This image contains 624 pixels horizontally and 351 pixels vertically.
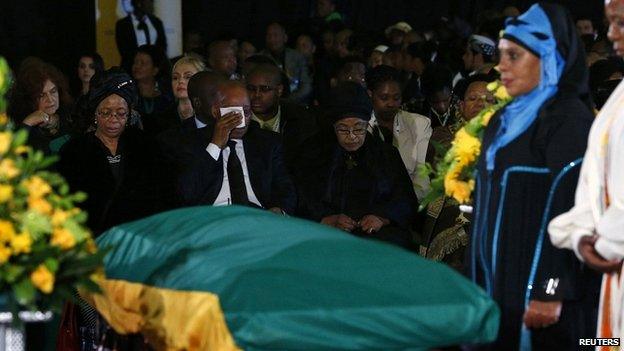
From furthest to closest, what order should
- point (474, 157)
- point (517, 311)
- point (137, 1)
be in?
point (137, 1)
point (474, 157)
point (517, 311)

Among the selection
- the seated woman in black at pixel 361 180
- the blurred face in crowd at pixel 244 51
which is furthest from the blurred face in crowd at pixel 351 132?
the blurred face in crowd at pixel 244 51

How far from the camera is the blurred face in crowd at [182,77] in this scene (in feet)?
33.1

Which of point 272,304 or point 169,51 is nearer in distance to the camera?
point 272,304

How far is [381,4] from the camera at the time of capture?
2022 centimetres

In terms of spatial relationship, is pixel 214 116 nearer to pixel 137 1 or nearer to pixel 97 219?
pixel 97 219

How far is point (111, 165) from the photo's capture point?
781 cm

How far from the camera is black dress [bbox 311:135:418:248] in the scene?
8633 mm

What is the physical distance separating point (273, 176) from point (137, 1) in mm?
5815

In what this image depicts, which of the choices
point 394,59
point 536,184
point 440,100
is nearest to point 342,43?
point 394,59

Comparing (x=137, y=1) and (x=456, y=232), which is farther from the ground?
(x=137, y=1)

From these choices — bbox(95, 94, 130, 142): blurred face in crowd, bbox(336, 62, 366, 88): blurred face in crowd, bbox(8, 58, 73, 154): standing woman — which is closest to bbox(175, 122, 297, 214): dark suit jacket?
bbox(95, 94, 130, 142): blurred face in crowd

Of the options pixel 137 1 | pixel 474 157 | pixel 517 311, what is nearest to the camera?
pixel 517 311

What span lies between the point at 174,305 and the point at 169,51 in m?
9.80

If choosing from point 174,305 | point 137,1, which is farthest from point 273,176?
point 137,1
